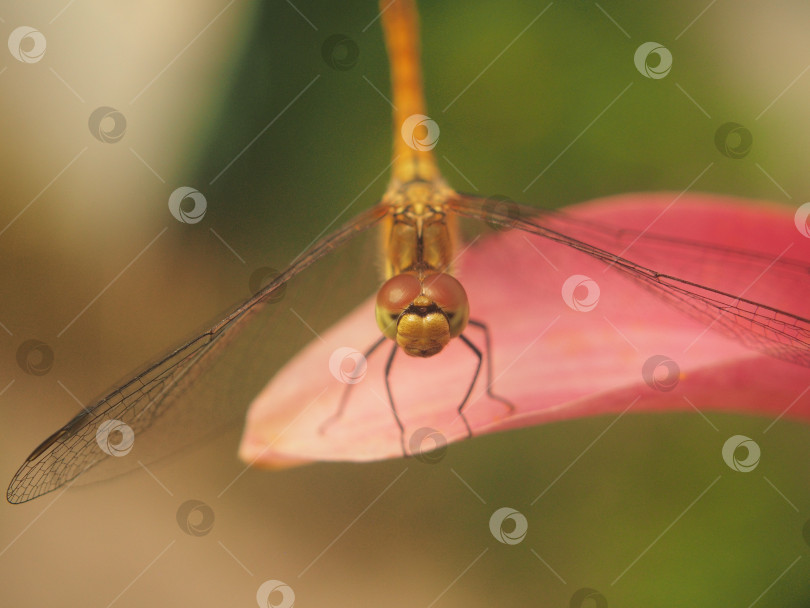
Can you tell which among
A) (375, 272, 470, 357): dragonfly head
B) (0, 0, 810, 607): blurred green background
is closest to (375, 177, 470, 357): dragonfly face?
(375, 272, 470, 357): dragonfly head

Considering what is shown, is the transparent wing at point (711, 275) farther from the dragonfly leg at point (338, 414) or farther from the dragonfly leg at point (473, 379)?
the dragonfly leg at point (338, 414)

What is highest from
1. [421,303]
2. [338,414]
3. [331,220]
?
[331,220]

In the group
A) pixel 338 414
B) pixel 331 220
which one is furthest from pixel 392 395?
pixel 331 220

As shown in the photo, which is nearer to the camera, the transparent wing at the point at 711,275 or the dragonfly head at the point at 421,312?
the transparent wing at the point at 711,275

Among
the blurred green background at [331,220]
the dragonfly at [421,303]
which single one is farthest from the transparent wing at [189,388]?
the blurred green background at [331,220]

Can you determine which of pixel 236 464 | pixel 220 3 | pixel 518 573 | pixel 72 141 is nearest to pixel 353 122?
pixel 220 3

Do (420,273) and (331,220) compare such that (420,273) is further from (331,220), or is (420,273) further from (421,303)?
(331,220)

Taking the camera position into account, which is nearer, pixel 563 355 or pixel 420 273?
pixel 563 355
